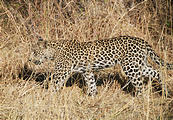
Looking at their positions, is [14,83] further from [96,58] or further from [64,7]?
[64,7]

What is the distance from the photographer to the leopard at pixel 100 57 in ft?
18.4

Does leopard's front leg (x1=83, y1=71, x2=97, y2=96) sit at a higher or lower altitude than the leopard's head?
lower

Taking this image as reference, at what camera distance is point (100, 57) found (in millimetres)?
5730

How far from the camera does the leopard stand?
5605 mm

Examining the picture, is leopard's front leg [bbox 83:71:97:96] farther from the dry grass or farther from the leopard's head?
the leopard's head

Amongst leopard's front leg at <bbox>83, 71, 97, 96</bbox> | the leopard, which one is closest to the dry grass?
leopard's front leg at <bbox>83, 71, 97, 96</bbox>

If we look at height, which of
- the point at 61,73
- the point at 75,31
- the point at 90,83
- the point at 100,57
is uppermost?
the point at 75,31

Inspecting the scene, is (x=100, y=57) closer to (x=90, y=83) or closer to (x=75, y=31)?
(x=90, y=83)

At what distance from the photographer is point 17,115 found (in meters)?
4.22

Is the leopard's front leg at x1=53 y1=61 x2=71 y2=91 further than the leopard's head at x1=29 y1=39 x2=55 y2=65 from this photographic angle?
No

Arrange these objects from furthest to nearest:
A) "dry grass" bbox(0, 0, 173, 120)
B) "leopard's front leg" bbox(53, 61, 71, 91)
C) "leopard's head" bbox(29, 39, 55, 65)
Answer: "leopard's head" bbox(29, 39, 55, 65) → "leopard's front leg" bbox(53, 61, 71, 91) → "dry grass" bbox(0, 0, 173, 120)

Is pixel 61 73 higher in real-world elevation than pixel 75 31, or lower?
lower

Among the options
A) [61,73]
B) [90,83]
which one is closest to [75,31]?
[90,83]

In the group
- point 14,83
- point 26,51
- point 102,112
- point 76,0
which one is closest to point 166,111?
point 102,112
